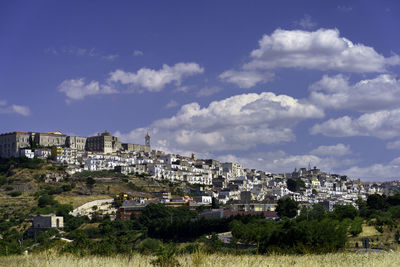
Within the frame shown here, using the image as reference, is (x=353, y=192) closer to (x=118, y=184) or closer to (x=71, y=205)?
(x=118, y=184)

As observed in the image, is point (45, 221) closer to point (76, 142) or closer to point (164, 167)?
point (164, 167)

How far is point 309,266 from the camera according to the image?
40.7ft

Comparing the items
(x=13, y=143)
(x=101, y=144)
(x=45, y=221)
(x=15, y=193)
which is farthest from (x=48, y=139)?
(x=45, y=221)

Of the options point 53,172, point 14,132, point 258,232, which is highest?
point 14,132

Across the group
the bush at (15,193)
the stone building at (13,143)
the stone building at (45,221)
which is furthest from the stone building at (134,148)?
the stone building at (45,221)

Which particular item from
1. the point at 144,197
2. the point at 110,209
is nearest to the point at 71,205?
the point at 110,209

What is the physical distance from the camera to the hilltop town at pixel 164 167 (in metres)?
113

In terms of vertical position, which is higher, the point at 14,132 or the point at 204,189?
the point at 14,132

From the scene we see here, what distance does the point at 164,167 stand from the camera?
415ft

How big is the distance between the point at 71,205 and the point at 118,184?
18.0 meters

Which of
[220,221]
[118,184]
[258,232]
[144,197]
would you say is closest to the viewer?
[258,232]

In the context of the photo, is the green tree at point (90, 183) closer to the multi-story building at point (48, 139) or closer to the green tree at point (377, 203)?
the multi-story building at point (48, 139)

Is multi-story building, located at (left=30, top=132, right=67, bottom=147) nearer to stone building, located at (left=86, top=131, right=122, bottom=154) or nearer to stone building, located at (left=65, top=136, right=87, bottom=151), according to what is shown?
stone building, located at (left=65, top=136, right=87, bottom=151)

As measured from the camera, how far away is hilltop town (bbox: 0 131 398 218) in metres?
113
